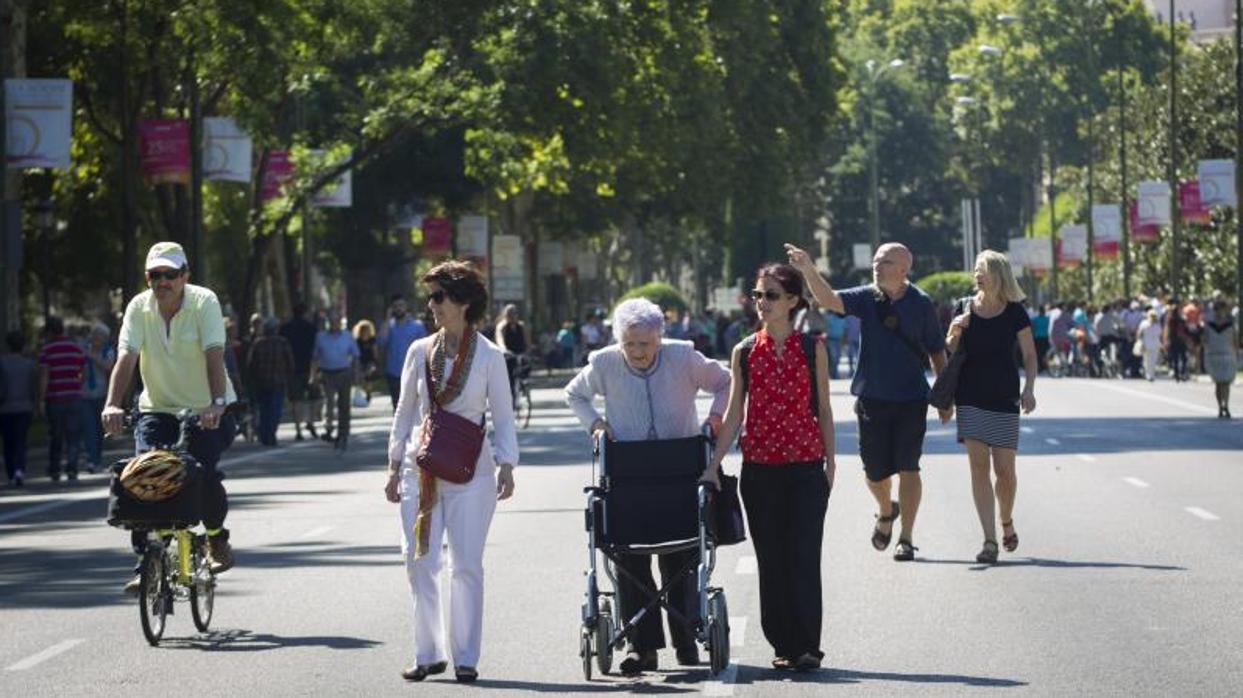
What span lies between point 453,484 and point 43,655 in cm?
263

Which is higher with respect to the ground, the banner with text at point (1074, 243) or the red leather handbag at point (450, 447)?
the banner with text at point (1074, 243)

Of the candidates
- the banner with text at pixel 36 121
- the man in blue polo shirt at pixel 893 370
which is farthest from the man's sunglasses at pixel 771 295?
the banner with text at pixel 36 121

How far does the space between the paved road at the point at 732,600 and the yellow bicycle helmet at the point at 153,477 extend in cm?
73

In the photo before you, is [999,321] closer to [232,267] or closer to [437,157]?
[437,157]

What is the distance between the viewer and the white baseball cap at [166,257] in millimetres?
13789

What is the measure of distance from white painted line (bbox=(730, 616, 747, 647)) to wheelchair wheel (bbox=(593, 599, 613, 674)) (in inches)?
53.7

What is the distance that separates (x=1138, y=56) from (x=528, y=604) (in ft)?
419

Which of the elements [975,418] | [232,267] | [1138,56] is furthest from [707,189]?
[1138,56]

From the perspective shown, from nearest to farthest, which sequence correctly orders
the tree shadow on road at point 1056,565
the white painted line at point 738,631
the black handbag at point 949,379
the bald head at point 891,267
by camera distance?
the white painted line at point 738,631
the bald head at point 891,267
the black handbag at point 949,379
the tree shadow on road at point 1056,565

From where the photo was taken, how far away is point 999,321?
16828 mm

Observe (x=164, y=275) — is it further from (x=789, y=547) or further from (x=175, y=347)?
(x=789, y=547)

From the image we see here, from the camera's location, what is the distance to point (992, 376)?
664 inches

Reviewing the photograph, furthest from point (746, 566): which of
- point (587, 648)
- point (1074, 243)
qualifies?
point (1074, 243)

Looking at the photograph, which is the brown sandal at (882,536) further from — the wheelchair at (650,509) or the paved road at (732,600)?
the wheelchair at (650,509)
